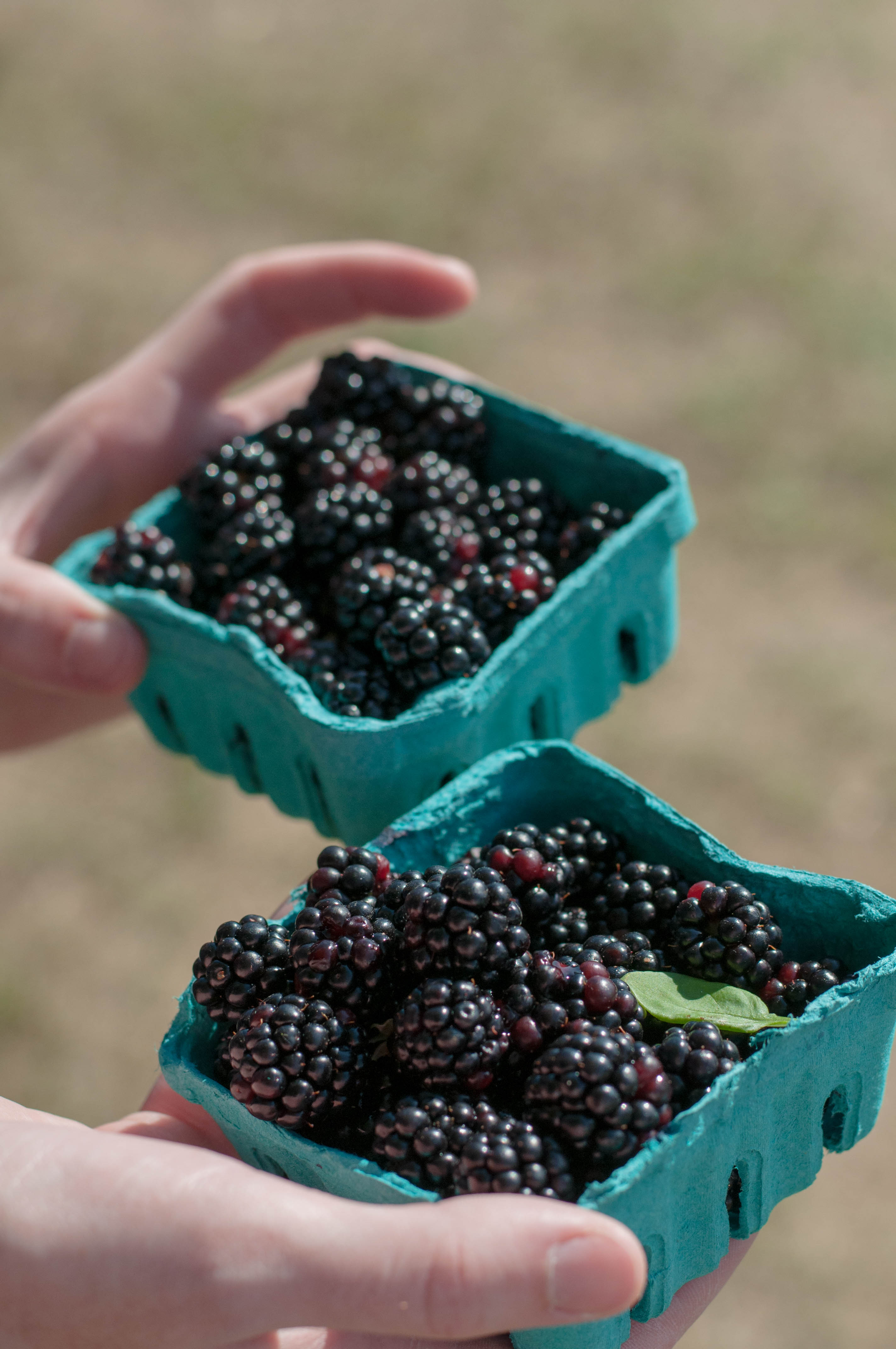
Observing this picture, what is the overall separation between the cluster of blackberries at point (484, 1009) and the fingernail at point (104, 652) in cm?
74

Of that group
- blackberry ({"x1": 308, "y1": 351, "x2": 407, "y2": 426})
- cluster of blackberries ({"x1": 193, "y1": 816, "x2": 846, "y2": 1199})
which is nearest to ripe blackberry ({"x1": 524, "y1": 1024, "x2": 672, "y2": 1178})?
cluster of blackberries ({"x1": 193, "y1": 816, "x2": 846, "y2": 1199})

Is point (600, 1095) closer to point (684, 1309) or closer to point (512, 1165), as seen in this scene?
point (512, 1165)

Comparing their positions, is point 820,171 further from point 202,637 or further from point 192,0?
point 202,637

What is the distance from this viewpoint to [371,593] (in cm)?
205

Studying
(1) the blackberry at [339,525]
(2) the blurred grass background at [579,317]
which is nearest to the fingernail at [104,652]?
(1) the blackberry at [339,525]

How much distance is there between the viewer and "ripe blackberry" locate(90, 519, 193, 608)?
89.7 inches

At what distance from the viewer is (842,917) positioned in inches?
65.9

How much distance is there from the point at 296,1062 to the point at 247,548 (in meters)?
1.06

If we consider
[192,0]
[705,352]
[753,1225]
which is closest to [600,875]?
[753,1225]

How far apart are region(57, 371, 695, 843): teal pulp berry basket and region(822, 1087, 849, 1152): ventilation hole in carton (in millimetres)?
712

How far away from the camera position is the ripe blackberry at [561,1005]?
1.49 meters

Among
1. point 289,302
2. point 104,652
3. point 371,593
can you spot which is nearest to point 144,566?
point 104,652

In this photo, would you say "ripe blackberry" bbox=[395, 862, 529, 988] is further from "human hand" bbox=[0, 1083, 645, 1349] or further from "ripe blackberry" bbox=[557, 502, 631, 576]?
"ripe blackberry" bbox=[557, 502, 631, 576]

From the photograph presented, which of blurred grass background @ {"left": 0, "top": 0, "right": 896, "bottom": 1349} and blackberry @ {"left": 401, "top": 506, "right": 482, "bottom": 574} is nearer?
blackberry @ {"left": 401, "top": 506, "right": 482, "bottom": 574}
